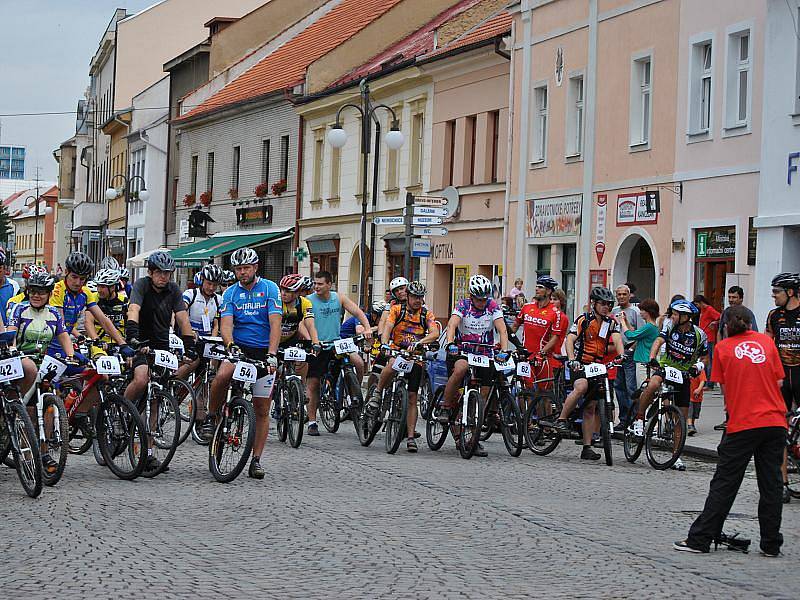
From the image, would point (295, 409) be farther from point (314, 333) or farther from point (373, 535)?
point (373, 535)

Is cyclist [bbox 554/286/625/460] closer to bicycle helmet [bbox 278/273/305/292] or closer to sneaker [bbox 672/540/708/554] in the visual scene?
bicycle helmet [bbox 278/273/305/292]

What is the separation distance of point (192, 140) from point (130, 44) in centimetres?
A: 1724

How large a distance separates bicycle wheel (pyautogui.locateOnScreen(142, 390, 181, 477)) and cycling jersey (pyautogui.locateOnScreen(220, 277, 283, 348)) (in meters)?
0.88

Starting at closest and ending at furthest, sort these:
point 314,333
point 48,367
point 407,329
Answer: point 48,367
point 407,329
point 314,333

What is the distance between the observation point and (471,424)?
15539 mm

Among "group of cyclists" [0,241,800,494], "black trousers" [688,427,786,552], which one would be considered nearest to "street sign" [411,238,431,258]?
"group of cyclists" [0,241,800,494]

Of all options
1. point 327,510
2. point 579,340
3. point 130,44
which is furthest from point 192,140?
point 327,510

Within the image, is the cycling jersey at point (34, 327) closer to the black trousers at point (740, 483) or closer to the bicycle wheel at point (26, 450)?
the bicycle wheel at point (26, 450)

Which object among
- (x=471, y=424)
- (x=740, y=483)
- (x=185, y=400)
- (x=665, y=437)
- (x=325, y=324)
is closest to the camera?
(x=740, y=483)

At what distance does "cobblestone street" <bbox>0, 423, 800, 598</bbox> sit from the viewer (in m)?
8.20

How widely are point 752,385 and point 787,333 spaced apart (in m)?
4.43

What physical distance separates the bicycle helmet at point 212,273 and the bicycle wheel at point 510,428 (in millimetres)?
3659

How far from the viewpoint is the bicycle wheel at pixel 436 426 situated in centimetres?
1602

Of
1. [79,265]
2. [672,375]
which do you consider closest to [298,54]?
[672,375]
